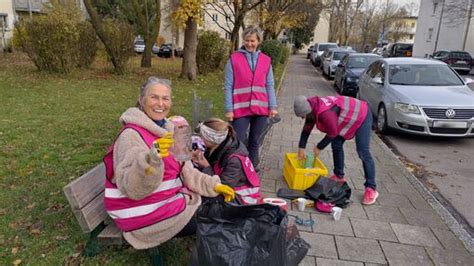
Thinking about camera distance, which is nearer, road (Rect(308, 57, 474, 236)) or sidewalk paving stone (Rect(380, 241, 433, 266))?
sidewalk paving stone (Rect(380, 241, 433, 266))

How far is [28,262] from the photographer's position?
2.88 metres

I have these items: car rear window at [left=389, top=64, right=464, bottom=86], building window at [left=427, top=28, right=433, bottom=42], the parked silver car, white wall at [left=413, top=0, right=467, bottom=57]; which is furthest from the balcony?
building window at [left=427, top=28, right=433, bottom=42]

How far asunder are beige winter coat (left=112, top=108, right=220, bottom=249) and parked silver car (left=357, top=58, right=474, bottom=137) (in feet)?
18.5

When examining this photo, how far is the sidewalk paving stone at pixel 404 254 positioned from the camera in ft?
10.4

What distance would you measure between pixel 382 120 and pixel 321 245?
→ 17.6 ft

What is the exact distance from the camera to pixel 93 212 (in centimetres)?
261

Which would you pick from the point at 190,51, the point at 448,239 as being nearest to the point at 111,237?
the point at 448,239

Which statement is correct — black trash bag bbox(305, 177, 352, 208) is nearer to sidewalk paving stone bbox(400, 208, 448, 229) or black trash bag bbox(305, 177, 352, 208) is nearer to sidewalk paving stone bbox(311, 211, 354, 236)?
sidewalk paving stone bbox(311, 211, 354, 236)

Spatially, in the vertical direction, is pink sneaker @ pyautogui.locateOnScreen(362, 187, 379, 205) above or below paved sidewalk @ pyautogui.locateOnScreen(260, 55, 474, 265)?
above

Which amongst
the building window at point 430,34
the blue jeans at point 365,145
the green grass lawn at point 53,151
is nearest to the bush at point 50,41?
the green grass lawn at point 53,151

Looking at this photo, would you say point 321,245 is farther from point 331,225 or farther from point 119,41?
point 119,41

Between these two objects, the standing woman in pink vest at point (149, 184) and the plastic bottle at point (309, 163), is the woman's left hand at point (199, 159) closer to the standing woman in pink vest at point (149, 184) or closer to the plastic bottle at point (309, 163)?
the standing woman in pink vest at point (149, 184)

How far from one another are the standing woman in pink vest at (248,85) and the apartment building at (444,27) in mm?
33158

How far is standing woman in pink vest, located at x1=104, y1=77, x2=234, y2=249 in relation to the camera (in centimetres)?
213
